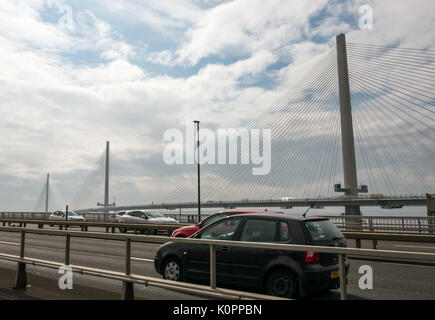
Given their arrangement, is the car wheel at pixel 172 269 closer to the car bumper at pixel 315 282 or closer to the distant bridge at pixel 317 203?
the car bumper at pixel 315 282

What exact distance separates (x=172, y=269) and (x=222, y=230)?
3.95 ft

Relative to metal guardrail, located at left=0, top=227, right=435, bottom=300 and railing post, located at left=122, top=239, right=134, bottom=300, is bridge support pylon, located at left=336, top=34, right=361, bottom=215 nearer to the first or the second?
metal guardrail, located at left=0, top=227, right=435, bottom=300

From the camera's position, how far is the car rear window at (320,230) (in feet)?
22.1

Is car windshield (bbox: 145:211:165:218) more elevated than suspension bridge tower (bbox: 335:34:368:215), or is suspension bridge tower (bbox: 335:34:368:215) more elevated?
suspension bridge tower (bbox: 335:34:368:215)

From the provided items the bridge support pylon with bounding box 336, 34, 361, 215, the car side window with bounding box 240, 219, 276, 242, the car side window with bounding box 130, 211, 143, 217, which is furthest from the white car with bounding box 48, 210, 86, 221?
the car side window with bounding box 240, 219, 276, 242

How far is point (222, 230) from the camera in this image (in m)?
7.55

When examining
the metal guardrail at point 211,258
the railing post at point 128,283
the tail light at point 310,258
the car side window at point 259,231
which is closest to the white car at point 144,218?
the metal guardrail at point 211,258

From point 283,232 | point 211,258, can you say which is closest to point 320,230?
point 283,232

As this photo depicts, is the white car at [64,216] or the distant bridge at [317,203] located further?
the distant bridge at [317,203]

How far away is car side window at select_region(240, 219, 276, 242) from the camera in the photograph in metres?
6.86

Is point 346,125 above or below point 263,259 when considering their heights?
above

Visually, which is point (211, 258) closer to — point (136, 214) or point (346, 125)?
point (136, 214)
